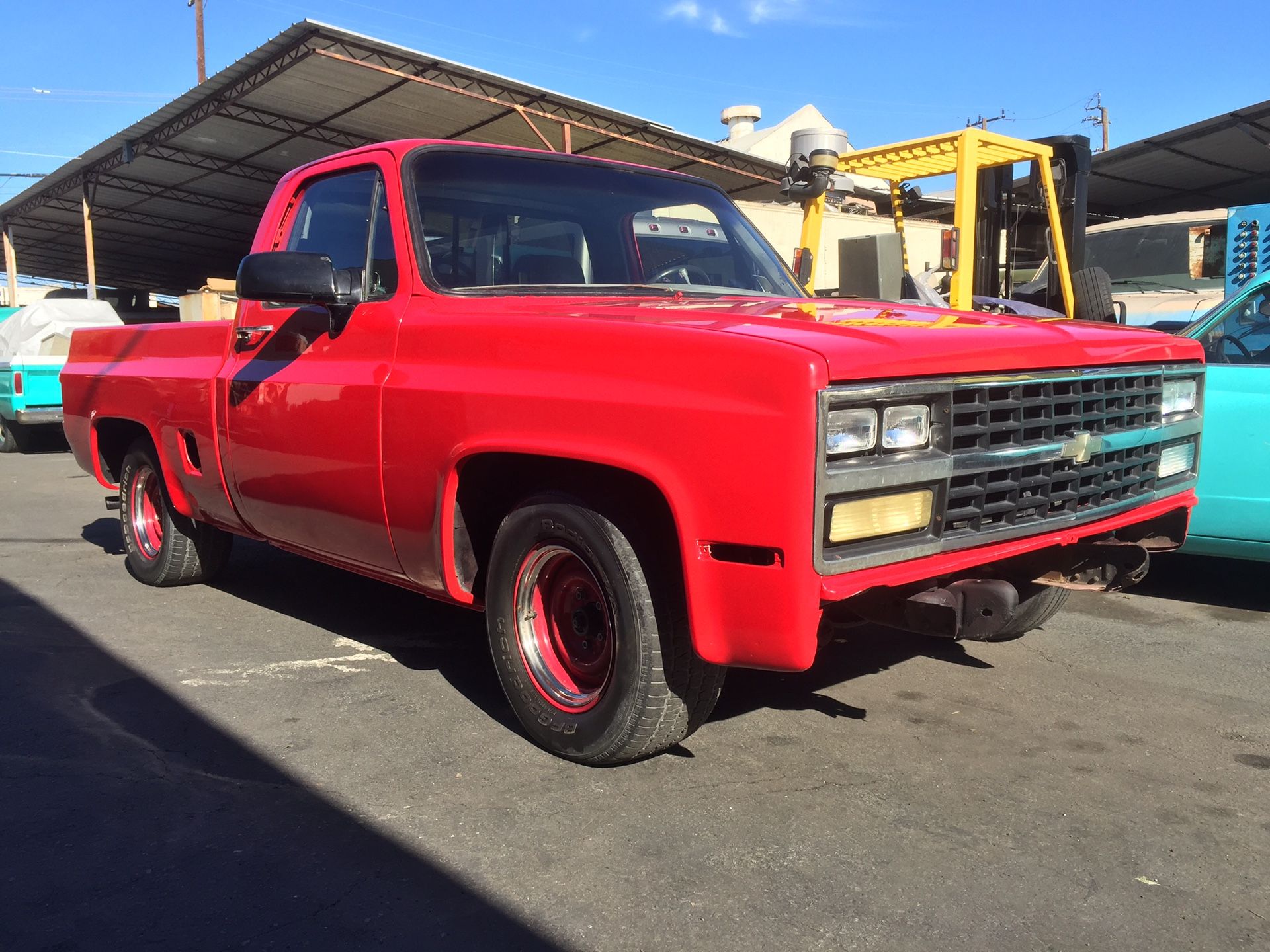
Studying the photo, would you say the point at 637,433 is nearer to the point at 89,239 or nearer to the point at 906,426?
the point at 906,426

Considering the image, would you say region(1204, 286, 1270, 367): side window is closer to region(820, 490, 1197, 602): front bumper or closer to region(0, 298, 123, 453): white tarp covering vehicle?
region(820, 490, 1197, 602): front bumper

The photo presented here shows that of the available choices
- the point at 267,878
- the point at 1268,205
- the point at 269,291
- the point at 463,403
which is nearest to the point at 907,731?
the point at 463,403

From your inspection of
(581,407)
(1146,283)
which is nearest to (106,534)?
(581,407)

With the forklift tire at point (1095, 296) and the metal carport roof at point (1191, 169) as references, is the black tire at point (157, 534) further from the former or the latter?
the metal carport roof at point (1191, 169)

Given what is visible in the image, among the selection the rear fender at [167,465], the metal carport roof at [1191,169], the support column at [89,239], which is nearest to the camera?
the rear fender at [167,465]

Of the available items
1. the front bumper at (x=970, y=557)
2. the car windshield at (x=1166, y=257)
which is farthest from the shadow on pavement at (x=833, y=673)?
the car windshield at (x=1166, y=257)

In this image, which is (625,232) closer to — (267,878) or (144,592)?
(267,878)

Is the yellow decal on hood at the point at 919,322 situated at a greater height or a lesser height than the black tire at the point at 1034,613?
greater

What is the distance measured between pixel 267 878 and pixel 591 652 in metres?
1.13

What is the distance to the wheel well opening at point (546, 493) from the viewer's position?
3.01 metres

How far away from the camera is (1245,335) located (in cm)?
500

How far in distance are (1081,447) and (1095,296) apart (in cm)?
399

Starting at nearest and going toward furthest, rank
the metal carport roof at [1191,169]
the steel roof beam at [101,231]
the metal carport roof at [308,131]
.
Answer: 1. the metal carport roof at [308,131]
2. the metal carport roof at [1191,169]
3. the steel roof beam at [101,231]

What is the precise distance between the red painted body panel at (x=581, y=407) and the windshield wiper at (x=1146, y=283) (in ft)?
26.1
